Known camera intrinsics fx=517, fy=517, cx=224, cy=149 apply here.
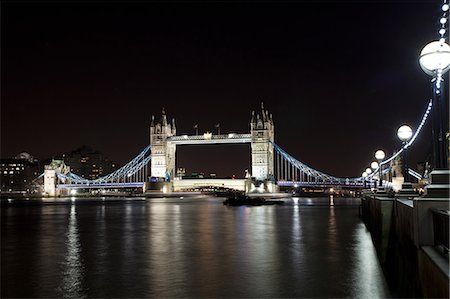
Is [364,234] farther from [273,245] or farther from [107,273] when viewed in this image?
[107,273]

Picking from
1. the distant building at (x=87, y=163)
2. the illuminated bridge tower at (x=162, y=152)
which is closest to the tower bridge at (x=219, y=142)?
the illuminated bridge tower at (x=162, y=152)

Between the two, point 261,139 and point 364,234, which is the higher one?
point 261,139

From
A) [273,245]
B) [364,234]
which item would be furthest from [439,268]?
[364,234]

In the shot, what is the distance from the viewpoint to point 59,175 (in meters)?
107

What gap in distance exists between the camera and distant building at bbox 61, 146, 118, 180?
16350 centimetres

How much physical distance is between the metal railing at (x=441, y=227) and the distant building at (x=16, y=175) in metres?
132

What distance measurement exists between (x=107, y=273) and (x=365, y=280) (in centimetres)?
539

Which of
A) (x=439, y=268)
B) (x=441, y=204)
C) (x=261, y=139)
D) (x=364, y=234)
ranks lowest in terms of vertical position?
(x=364, y=234)

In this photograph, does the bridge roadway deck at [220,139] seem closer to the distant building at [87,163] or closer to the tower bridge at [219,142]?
the tower bridge at [219,142]

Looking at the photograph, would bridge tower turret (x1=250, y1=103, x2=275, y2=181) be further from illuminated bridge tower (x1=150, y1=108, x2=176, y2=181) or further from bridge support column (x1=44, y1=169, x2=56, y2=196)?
bridge support column (x1=44, y1=169, x2=56, y2=196)

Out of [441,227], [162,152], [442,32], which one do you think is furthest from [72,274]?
[162,152]

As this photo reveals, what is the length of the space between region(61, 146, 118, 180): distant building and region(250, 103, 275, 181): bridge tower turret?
81509 millimetres

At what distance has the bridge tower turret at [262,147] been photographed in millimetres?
91062

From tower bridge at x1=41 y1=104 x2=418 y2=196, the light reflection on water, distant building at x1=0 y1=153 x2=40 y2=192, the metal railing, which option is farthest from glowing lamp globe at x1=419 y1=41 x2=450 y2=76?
distant building at x1=0 y1=153 x2=40 y2=192
